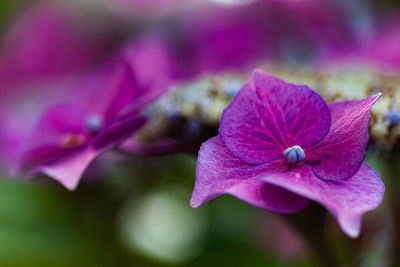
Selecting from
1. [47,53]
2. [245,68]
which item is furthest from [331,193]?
[47,53]

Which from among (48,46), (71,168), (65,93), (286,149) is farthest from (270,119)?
(48,46)

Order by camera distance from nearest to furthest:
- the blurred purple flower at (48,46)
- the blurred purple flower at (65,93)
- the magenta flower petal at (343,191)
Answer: the magenta flower petal at (343,191) → the blurred purple flower at (65,93) → the blurred purple flower at (48,46)

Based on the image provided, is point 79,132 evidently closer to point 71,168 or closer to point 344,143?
point 71,168

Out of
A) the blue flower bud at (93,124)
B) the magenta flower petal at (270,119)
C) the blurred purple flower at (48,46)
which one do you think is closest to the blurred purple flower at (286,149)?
the magenta flower petal at (270,119)

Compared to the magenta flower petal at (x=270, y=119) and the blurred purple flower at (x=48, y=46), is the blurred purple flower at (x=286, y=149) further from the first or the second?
the blurred purple flower at (x=48, y=46)

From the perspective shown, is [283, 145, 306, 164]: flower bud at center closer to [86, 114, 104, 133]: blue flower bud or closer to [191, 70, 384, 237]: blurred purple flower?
[191, 70, 384, 237]: blurred purple flower

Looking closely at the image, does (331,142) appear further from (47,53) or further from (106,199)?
(47,53)

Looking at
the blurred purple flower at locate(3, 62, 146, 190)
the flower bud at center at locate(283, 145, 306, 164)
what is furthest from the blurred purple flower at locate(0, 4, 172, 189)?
the flower bud at center at locate(283, 145, 306, 164)
